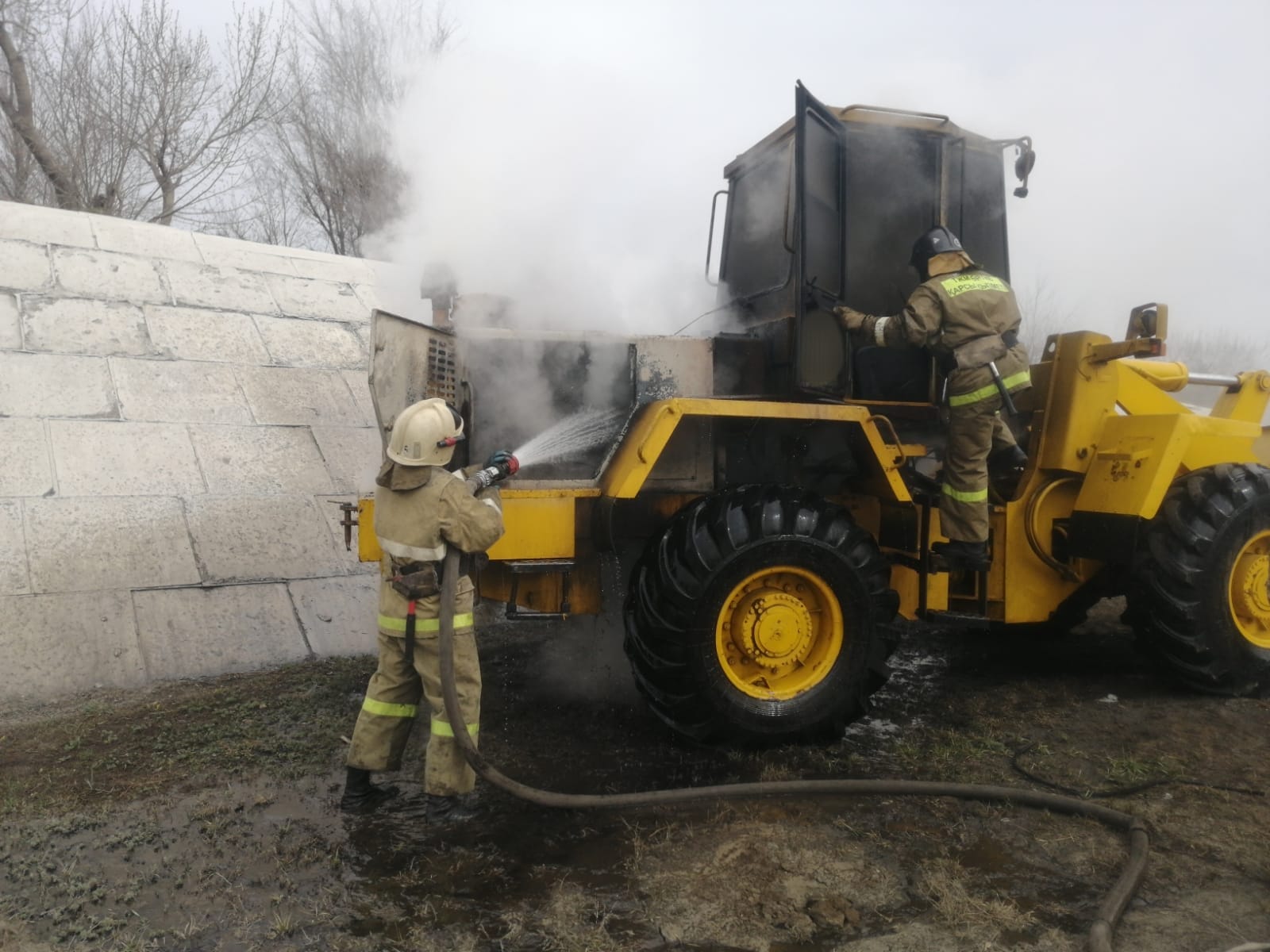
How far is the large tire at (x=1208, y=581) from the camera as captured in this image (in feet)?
14.4

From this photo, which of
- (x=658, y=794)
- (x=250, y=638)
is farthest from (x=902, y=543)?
(x=250, y=638)

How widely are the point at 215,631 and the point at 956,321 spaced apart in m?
4.35

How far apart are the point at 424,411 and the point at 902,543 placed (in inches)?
93.2

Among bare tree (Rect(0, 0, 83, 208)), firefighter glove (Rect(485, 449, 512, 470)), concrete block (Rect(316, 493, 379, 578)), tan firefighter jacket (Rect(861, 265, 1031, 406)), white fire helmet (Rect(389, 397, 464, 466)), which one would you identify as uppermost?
bare tree (Rect(0, 0, 83, 208))

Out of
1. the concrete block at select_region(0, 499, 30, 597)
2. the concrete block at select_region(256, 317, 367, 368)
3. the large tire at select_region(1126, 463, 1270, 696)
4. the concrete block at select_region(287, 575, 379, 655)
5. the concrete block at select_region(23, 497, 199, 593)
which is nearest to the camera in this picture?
the large tire at select_region(1126, 463, 1270, 696)

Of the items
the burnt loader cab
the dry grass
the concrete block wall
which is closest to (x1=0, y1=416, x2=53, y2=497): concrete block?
the concrete block wall

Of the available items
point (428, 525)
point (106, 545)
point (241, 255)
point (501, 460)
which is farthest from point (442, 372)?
point (241, 255)

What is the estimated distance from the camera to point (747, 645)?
3.71 m

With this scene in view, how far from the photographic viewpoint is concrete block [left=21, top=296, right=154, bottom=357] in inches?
262

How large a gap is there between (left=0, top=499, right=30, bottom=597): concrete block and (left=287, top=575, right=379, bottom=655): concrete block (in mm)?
1406

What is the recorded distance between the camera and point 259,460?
634 centimetres

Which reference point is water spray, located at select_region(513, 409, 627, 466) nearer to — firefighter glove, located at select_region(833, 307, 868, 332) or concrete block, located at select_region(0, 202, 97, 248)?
firefighter glove, located at select_region(833, 307, 868, 332)

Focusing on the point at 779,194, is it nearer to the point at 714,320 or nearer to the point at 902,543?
the point at 714,320

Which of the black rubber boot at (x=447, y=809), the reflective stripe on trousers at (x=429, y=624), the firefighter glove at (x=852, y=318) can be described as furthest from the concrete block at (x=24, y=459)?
the firefighter glove at (x=852, y=318)
